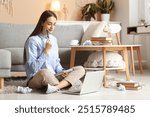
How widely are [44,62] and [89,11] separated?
12.4 feet

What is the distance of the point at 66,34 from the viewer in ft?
18.3

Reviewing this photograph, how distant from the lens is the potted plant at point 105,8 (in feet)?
23.4

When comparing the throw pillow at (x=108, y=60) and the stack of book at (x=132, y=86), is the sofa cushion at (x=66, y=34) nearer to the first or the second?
the throw pillow at (x=108, y=60)

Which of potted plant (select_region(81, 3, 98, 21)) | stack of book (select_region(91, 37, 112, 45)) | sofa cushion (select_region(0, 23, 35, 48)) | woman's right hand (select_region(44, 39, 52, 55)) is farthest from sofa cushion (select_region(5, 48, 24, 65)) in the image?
potted plant (select_region(81, 3, 98, 21))

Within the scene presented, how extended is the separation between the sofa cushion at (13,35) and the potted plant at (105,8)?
6.84 feet

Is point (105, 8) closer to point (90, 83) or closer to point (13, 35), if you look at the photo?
point (13, 35)

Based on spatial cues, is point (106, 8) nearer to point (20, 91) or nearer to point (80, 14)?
point (80, 14)

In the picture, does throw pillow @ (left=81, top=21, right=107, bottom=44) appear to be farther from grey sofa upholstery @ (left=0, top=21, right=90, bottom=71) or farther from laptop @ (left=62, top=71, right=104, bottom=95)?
laptop @ (left=62, top=71, right=104, bottom=95)

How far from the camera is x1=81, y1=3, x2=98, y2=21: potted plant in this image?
707 cm

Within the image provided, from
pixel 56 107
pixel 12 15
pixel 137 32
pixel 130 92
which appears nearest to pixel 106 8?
pixel 137 32

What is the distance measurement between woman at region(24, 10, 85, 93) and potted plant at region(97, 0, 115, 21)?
12.0 feet

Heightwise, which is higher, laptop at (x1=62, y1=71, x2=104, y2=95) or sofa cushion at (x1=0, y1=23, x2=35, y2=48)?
sofa cushion at (x1=0, y1=23, x2=35, y2=48)

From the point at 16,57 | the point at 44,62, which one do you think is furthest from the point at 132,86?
Result: the point at 16,57

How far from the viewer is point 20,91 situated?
330 cm
